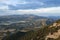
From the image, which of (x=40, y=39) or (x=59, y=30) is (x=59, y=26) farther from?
(x=40, y=39)

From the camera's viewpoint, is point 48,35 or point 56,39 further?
point 48,35

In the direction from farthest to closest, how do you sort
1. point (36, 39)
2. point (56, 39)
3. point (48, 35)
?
point (36, 39), point (48, 35), point (56, 39)

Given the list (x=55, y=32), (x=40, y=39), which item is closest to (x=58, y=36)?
(x=55, y=32)

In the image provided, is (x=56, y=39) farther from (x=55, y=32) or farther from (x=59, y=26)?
(x=59, y=26)

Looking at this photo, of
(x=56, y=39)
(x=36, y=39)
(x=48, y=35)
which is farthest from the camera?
(x=36, y=39)

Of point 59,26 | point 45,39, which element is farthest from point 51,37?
point 59,26

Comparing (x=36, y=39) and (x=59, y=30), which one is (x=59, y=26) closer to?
(x=59, y=30)

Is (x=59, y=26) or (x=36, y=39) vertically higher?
(x=59, y=26)

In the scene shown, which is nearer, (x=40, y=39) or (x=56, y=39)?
(x=56, y=39)
